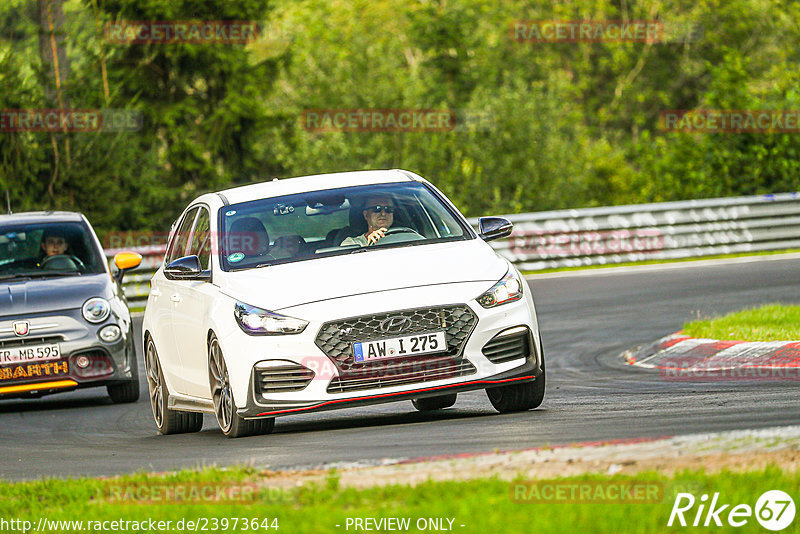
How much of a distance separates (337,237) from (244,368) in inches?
52.6

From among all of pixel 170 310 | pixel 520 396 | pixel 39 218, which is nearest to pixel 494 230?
pixel 520 396

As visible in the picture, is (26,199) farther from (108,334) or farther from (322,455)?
(322,455)

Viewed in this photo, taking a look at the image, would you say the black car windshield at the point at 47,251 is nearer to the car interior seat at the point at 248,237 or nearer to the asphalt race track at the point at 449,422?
the asphalt race track at the point at 449,422

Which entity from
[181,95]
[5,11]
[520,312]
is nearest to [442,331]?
[520,312]

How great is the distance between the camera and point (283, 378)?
8.51 metres

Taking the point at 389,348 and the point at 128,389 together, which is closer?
the point at 389,348

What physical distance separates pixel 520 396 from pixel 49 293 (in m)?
5.75

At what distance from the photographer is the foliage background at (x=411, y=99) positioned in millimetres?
28766

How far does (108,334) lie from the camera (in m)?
13.3

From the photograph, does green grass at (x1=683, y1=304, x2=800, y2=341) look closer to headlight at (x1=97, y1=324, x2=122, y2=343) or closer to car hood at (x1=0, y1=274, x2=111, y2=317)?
headlight at (x1=97, y1=324, x2=122, y2=343)

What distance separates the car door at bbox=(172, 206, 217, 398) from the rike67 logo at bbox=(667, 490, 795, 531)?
4700mm

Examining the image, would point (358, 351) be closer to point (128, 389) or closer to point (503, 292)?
point (503, 292)

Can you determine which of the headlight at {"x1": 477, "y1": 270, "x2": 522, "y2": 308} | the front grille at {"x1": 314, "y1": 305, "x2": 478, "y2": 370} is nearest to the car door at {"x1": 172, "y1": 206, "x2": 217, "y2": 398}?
the front grille at {"x1": 314, "y1": 305, "x2": 478, "y2": 370}

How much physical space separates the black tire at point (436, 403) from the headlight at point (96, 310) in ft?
12.4
